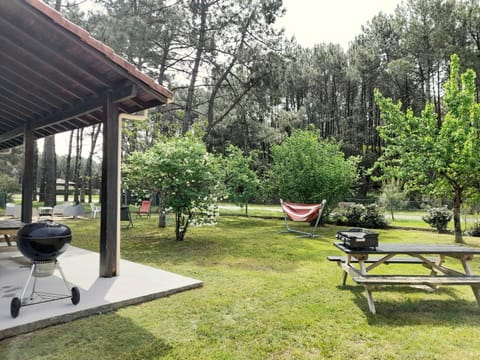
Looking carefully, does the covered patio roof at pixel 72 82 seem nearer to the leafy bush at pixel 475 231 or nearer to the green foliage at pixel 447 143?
the green foliage at pixel 447 143

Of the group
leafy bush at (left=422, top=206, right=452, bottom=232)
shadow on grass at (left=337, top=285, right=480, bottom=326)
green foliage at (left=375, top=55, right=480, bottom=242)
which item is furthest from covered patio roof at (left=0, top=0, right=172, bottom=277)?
leafy bush at (left=422, top=206, right=452, bottom=232)

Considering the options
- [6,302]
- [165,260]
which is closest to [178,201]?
[165,260]

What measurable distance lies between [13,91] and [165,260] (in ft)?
11.4

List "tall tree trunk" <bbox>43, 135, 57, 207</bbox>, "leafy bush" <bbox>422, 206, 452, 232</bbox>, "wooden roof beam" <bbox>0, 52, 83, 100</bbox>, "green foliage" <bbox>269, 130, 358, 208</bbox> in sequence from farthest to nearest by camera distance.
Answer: "tall tree trunk" <bbox>43, 135, 57, 207</bbox> → "green foliage" <bbox>269, 130, 358, 208</bbox> → "leafy bush" <bbox>422, 206, 452, 232</bbox> → "wooden roof beam" <bbox>0, 52, 83, 100</bbox>

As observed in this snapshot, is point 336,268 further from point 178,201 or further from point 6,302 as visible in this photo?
point 6,302

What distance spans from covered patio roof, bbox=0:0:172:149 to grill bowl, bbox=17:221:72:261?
5.79 feet

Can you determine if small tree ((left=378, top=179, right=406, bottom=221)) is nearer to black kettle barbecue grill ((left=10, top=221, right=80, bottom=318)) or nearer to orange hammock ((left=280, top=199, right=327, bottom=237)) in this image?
orange hammock ((left=280, top=199, right=327, bottom=237))

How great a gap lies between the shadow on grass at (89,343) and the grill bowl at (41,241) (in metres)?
0.64

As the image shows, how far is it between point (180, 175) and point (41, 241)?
14.2ft

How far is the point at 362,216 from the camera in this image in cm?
1098

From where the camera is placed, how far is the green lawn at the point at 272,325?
244cm

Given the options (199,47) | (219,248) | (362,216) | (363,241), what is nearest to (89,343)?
(363,241)

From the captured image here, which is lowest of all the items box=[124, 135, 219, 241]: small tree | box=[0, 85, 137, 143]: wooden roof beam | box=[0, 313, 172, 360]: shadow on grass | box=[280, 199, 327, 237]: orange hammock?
box=[0, 313, 172, 360]: shadow on grass

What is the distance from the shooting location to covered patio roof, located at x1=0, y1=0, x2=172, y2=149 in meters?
2.98
